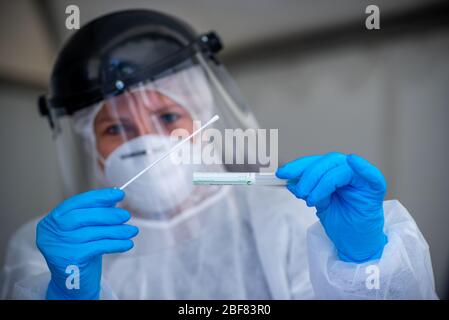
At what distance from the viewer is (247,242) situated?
1108mm

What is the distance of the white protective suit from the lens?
1.01 metres

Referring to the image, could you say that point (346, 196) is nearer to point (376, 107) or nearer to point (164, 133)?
point (164, 133)

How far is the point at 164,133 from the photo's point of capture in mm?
1046

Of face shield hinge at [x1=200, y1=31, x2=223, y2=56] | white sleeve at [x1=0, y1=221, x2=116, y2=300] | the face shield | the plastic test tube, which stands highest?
face shield hinge at [x1=200, y1=31, x2=223, y2=56]

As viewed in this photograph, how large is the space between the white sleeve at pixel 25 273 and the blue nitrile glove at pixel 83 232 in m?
0.15

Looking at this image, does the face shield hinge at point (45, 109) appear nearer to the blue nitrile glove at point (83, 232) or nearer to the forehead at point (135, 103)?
the forehead at point (135, 103)

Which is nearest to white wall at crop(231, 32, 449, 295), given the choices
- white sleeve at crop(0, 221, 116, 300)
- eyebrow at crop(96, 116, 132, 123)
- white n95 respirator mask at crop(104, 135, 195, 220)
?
white n95 respirator mask at crop(104, 135, 195, 220)

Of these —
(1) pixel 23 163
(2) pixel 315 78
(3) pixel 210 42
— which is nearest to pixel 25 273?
(3) pixel 210 42

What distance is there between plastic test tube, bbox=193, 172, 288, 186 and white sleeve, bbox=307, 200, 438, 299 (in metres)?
0.20

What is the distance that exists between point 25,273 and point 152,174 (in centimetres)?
43

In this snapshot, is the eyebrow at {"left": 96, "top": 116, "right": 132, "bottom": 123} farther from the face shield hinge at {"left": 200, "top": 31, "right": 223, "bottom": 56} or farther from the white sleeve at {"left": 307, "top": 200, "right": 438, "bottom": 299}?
the white sleeve at {"left": 307, "top": 200, "right": 438, "bottom": 299}

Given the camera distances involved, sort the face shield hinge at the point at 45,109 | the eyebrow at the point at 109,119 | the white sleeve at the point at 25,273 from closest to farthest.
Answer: the white sleeve at the point at 25,273, the eyebrow at the point at 109,119, the face shield hinge at the point at 45,109

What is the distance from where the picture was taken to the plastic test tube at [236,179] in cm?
75

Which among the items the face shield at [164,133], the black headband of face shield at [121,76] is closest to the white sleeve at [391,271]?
the face shield at [164,133]
